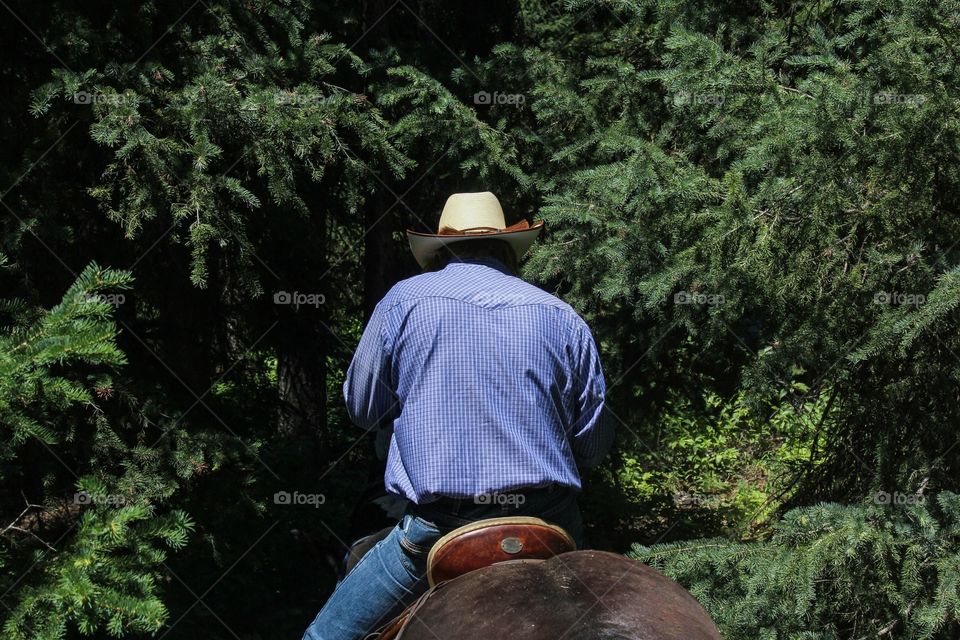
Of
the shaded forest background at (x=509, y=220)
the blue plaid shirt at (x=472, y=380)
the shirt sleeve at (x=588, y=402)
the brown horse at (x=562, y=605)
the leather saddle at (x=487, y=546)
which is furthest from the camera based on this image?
the shaded forest background at (x=509, y=220)

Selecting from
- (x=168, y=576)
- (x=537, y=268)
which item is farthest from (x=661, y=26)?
(x=168, y=576)

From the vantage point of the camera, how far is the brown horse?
2303mm

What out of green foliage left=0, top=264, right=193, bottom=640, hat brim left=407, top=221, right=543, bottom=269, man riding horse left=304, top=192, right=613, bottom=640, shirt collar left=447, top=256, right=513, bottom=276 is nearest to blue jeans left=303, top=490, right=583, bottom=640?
man riding horse left=304, top=192, right=613, bottom=640

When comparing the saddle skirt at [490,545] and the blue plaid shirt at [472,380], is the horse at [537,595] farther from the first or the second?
the blue plaid shirt at [472,380]

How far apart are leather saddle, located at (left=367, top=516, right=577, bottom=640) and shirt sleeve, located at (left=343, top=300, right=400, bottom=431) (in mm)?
578

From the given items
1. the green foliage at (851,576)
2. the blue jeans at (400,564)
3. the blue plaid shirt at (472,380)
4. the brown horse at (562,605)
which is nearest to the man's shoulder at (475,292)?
the blue plaid shirt at (472,380)

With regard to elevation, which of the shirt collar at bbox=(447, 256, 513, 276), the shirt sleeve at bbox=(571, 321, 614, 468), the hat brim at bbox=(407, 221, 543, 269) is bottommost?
the shirt sleeve at bbox=(571, 321, 614, 468)

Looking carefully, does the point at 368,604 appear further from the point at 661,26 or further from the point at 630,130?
the point at 661,26

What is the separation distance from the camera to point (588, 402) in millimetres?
3244

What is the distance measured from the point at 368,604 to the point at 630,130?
9.94 feet

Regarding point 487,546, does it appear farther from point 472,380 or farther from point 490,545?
point 472,380

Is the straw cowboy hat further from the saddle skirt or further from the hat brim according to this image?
the saddle skirt

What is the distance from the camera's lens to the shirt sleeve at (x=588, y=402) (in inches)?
125

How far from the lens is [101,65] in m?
4.18
